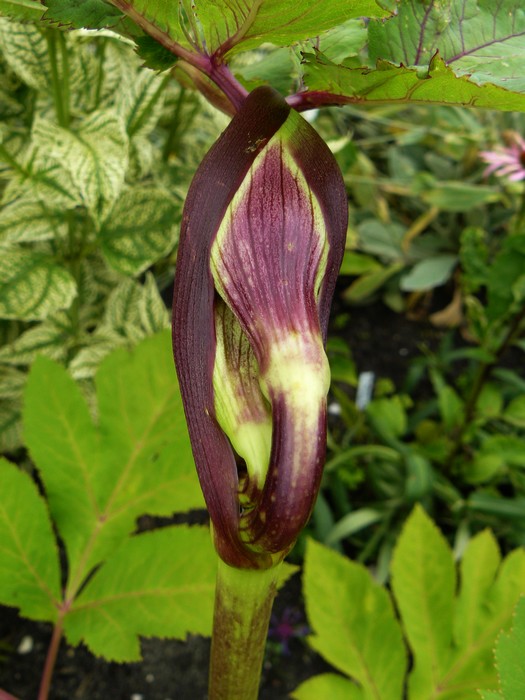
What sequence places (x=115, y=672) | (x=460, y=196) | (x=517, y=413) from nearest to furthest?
1. (x=115, y=672)
2. (x=517, y=413)
3. (x=460, y=196)

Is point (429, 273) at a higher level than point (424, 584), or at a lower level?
lower

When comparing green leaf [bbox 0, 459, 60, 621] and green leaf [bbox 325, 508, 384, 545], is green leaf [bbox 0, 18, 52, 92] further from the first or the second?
green leaf [bbox 325, 508, 384, 545]

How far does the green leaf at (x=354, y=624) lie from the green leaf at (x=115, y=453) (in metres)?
0.13

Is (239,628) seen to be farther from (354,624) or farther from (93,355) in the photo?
(93,355)

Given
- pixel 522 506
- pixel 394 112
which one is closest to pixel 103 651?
pixel 522 506

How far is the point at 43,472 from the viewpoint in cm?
53

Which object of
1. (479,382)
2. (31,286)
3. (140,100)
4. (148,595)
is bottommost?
(479,382)

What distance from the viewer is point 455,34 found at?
0.88 feet

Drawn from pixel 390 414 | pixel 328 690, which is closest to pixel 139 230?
pixel 328 690

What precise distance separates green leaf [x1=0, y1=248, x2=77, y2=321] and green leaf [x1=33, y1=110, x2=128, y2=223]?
10 cm

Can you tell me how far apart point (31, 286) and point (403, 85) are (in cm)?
50

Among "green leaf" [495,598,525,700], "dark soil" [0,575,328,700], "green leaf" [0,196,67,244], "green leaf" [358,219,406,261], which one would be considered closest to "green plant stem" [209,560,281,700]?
"green leaf" [495,598,525,700]

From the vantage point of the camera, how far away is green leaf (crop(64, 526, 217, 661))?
508 millimetres

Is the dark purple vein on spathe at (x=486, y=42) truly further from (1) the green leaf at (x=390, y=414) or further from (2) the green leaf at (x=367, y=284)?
(2) the green leaf at (x=367, y=284)
